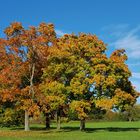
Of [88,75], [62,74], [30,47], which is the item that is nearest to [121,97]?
[88,75]

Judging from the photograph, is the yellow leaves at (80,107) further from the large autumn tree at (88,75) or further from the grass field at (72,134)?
the grass field at (72,134)

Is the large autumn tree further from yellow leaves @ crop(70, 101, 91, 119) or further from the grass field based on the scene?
the grass field

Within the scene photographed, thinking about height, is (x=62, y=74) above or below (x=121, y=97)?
above

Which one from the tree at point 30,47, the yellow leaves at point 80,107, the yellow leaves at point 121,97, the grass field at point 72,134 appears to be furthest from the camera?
the tree at point 30,47

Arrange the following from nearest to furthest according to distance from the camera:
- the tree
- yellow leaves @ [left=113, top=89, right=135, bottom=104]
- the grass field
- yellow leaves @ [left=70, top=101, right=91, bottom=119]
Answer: the grass field, yellow leaves @ [left=70, top=101, right=91, bottom=119], yellow leaves @ [left=113, top=89, right=135, bottom=104], the tree

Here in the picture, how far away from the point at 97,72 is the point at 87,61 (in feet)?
8.69

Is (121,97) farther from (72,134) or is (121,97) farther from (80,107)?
(72,134)

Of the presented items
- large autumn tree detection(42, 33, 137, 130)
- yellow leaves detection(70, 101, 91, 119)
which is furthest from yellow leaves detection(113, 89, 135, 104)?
yellow leaves detection(70, 101, 91, 119)

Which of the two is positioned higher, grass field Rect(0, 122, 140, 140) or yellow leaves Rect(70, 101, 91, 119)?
yellow leaves Rect(70, 101, 91, 119)

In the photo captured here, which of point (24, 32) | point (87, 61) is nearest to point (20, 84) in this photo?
point (24, 32)

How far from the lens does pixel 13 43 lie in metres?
59.4

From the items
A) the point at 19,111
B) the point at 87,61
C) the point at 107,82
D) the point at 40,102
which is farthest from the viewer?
the point at 19,111

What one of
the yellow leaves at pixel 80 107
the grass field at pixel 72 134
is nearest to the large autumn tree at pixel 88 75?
the yellow leaves at pixel 80 107

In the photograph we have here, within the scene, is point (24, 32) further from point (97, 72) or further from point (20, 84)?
point (97, 72)
